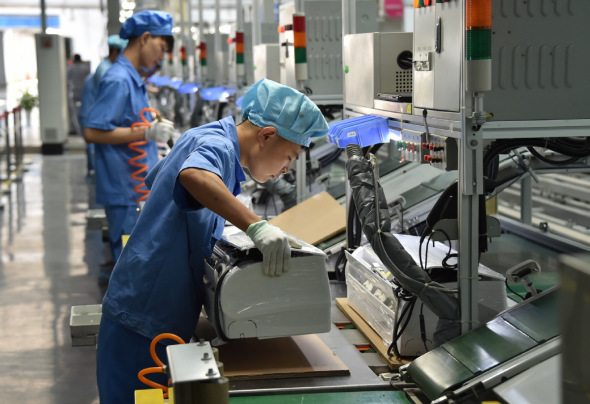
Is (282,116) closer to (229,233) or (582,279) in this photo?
Result: (229,233)

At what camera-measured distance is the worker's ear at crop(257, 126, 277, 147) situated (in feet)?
7.47

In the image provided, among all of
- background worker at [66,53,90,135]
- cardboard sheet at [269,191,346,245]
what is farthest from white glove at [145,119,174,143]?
background worker at [66,53,90,135]

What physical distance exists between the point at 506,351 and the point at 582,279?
Result: 1170 mm

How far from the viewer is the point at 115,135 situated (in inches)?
171

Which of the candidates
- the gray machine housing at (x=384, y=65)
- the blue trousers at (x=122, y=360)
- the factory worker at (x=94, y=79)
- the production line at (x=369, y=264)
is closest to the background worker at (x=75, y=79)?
the factory worker at (x=94, y=79)

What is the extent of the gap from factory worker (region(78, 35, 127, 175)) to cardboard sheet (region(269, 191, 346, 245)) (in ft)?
4.62

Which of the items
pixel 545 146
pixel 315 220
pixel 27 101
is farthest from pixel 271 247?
pixel 27 101

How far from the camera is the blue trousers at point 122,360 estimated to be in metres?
2.39

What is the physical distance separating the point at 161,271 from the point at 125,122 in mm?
2330

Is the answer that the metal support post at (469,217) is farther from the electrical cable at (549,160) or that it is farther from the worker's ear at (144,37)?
the worker's ear at (144,37)

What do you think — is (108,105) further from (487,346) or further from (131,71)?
(487,346)

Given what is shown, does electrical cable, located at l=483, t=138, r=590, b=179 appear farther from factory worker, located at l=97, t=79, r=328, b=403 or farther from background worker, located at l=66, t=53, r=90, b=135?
background worker, located at l=66, t=53, r=90, b=135

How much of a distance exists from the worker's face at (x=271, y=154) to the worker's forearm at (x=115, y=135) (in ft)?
7.00

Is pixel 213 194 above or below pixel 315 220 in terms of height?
above
